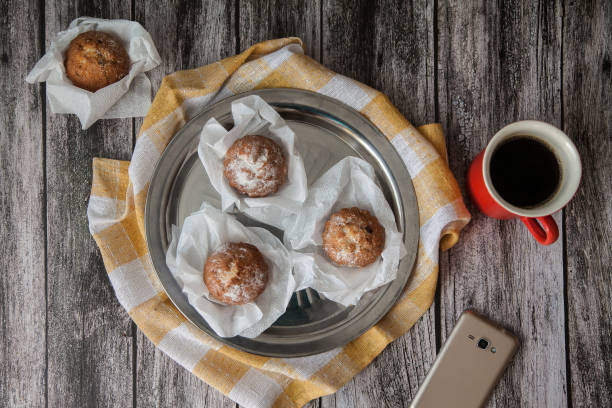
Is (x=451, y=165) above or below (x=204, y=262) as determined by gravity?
above

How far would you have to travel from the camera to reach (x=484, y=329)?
3.64 ft

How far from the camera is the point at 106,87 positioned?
3.64ft

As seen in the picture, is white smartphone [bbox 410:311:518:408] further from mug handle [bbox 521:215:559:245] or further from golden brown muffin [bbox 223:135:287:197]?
golden brown muffin [bbox 223:135:287:197]

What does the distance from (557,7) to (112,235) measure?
4.18 ft

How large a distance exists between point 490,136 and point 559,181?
0.71 feet

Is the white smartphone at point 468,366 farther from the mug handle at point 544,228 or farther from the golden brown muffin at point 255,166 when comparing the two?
the golden brown muffin at point 255,166

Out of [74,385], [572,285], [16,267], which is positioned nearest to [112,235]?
[16,267]

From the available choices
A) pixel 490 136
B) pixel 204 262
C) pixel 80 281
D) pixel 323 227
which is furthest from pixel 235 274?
pixel 490 136

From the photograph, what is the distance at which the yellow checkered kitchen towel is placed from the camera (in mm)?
1083

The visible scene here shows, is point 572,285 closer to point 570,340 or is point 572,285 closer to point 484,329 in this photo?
point 570,340

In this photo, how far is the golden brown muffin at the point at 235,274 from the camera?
981 millimetres

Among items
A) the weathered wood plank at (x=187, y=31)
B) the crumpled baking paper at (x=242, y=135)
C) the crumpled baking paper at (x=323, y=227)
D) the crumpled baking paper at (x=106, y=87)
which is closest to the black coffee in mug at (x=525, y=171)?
the crumpled baking paper at (x=323, y=227)

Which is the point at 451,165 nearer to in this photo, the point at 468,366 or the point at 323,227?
the point at 323,227

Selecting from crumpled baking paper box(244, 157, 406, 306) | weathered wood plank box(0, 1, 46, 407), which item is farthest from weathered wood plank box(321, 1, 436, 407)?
weathered wood plank box(0, 1, 46, 407)
